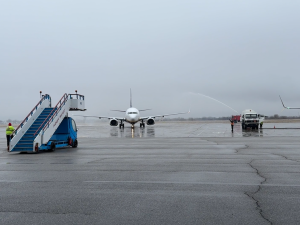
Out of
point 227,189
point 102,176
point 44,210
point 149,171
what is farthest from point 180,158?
point 44,210

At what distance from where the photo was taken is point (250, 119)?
47.0 metres

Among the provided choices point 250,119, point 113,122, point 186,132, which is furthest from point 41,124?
point 113,122

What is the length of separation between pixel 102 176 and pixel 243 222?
5.56m

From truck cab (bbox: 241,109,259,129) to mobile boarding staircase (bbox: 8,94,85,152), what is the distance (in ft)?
95.8

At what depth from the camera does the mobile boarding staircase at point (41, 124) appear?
62.5ft

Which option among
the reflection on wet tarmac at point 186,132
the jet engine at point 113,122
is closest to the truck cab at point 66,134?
the reflection on wet tarmac at point 186,132

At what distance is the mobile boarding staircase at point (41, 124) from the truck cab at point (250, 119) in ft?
95.8

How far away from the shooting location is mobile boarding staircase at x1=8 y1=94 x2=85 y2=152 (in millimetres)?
19047

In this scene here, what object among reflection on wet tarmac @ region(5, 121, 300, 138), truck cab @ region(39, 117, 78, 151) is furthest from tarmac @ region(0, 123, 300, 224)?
reflection on wet tarmac @ region(5, 121, 300, 138)

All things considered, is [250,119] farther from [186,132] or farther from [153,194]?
[153,194]

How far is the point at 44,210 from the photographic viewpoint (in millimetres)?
6691

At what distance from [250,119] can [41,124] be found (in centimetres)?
3340

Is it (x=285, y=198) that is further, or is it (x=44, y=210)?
(x=285, y=198)

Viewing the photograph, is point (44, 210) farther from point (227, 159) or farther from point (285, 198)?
point (227, 159)
